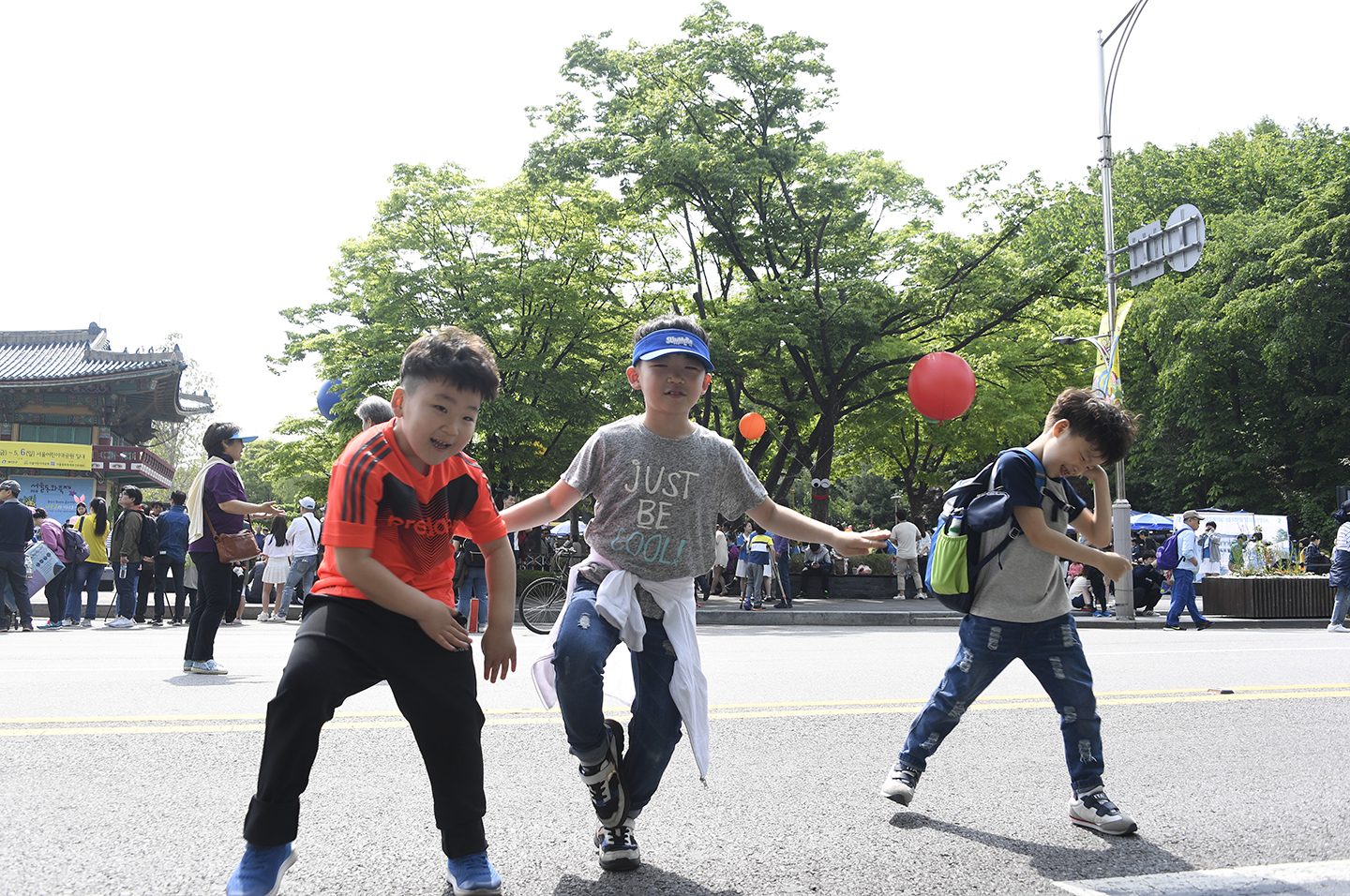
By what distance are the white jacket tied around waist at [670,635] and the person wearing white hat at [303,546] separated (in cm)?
1104

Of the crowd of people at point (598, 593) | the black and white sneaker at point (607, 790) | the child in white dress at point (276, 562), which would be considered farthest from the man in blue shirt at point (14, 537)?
the black and white sneaker at point (607, 790)

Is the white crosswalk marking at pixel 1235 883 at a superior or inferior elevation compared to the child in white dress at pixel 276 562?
inferior

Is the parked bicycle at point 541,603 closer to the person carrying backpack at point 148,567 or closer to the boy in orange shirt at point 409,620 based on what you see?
the person carrying backpack at point 148,567

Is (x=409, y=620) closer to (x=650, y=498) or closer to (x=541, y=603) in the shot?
(x=650, y=498)

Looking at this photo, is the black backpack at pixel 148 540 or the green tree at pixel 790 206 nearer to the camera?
the black backpack at pixel 148 540

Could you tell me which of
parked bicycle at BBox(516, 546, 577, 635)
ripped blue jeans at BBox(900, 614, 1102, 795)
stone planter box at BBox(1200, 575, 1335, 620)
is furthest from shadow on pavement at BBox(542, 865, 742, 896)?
stone planter box at BBox(1200, 575, 1335, 620)

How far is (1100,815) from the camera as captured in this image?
10.9 ft

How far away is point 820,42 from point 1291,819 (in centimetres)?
2049

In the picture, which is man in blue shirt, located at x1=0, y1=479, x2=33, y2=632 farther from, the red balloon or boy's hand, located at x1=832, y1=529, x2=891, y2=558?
the red balloon

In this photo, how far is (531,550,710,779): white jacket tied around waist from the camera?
116 inches

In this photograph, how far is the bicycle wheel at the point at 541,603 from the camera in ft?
40.4

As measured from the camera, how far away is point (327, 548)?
252 cm

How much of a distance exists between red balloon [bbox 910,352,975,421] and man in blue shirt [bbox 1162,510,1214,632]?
375 centimetres

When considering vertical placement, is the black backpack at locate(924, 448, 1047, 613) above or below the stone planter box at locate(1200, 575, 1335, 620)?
above
